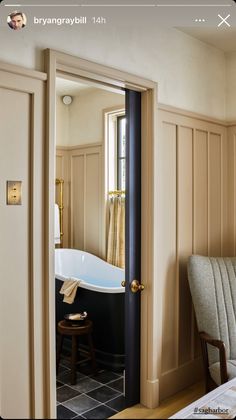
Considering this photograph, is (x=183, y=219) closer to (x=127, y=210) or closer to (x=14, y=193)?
(x=127, y=210)

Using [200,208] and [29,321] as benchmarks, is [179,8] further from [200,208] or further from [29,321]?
[200,208]

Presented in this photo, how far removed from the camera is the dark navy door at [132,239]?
220 cm

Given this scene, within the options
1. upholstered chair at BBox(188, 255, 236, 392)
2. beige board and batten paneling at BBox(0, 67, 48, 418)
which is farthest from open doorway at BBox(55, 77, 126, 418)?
beige board and batten paneling at BBox(0, 67, 48, 418)

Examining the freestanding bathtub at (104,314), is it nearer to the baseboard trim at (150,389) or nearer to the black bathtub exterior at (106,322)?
the black bathtub exterior at (106,322)

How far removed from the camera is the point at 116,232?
356 centimetres

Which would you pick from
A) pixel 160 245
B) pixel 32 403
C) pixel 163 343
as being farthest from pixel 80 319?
pixel 32 403

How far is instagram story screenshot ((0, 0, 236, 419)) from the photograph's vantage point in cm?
144

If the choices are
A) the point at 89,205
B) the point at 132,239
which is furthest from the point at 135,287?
the point at 89,205

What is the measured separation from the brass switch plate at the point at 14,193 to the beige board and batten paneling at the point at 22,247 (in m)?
0.02

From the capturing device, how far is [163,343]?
7.64 feet

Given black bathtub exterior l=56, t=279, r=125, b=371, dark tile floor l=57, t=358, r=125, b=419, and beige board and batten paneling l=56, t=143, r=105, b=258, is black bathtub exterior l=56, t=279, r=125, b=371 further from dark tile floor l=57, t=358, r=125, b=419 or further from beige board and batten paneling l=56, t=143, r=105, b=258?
beige board and batten paneling l=56, t=143, r=105, b=258

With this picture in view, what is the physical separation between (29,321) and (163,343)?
1027 mm

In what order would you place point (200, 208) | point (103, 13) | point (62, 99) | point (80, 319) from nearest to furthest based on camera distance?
1. point (103, 13)
2. point (200, 208)
3. point (80, 319)
4. point (62, 99)

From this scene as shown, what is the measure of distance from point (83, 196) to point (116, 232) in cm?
60
